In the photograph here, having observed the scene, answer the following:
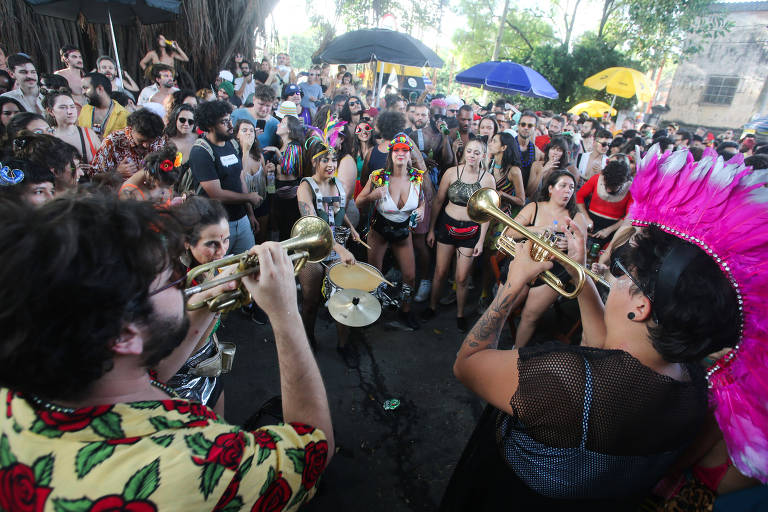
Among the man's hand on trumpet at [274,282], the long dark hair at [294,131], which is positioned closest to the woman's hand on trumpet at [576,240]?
the man's hand on trumpet at [274,282]

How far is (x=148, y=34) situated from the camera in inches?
382

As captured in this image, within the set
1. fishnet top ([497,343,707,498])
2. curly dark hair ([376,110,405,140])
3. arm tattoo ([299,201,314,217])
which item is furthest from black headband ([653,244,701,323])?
curly dark hair ([376,110,405,140])

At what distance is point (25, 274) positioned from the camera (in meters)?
0.80

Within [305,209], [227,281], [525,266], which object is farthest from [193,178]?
[525,266]

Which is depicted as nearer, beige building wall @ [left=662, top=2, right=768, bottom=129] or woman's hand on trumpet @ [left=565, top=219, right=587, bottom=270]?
woman's hand on trumpet @ [left=565, top=219, right=587, bottom=270]

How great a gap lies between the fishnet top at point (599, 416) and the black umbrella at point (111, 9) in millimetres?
7751

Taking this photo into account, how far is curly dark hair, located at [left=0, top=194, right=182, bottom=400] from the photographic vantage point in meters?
0.81

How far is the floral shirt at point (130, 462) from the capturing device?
0.82m

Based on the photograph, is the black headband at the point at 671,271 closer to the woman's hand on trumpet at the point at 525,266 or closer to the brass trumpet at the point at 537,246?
the brass trumpet at the point at 537,246

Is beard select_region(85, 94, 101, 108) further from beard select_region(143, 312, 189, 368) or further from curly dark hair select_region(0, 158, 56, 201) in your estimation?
beard select_region(143, 312, 189, 368)

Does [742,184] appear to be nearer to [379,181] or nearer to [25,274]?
[25,274]

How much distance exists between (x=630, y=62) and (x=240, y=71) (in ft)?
60.0

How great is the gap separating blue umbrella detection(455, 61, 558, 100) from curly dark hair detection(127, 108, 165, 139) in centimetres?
754

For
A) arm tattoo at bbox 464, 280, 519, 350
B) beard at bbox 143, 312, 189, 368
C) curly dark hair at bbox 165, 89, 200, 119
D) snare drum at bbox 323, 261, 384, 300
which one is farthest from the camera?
curly dark hair at bbox 165, 89, 200, 119
